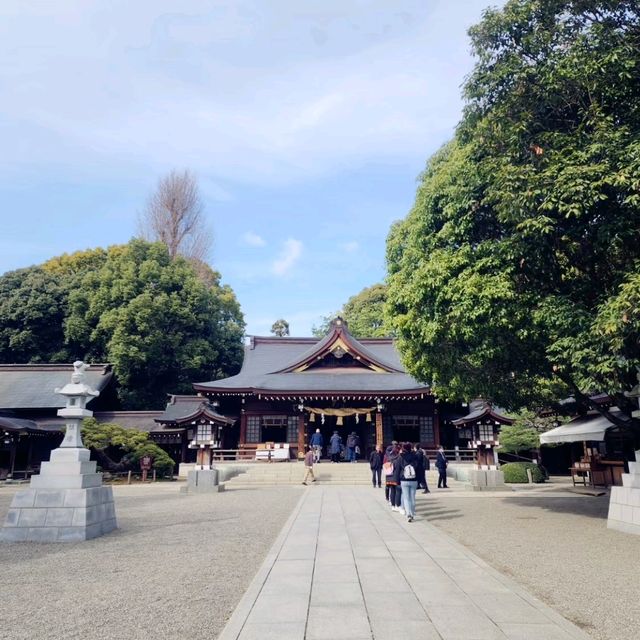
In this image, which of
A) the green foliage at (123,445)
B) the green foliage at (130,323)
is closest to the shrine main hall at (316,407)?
the green foliage at (123,445)

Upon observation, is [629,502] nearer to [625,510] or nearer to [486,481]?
[625,510]

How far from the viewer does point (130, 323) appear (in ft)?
114

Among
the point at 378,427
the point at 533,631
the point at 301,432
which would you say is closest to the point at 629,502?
the point at 533,631

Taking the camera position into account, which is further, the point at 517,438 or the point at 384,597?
the point at 517,438

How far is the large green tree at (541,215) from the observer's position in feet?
29.3

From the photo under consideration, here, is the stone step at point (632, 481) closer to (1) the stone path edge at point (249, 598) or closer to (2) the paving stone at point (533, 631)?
(2) the paving stone at point (533, 631)

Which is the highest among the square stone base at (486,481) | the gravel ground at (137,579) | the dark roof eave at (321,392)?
the dark roof eave at (321,392)

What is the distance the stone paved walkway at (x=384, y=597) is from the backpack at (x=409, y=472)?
6.32 ft

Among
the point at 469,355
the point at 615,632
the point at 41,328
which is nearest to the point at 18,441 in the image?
the point at 41,328

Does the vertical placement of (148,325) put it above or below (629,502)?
above

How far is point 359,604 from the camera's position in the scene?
4922 mm

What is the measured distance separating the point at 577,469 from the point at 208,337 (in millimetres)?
26891

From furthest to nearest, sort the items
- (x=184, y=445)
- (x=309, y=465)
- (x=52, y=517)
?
(x=184, y=445) → (x=309, y=465) → (x=52, y=517)

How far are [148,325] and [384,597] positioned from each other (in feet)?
105
